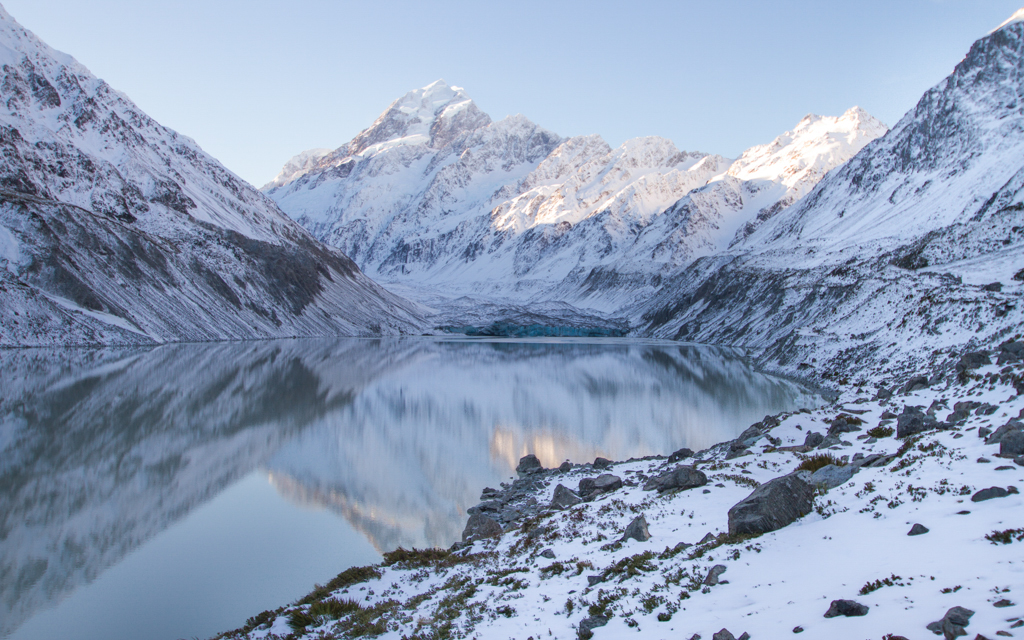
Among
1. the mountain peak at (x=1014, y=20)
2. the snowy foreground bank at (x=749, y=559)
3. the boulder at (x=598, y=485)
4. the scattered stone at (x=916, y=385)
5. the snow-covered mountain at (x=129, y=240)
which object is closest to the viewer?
the snowy foreground bank at (x=749, y=559)

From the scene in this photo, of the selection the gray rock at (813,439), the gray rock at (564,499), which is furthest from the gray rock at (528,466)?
the gray rock at (813,439)

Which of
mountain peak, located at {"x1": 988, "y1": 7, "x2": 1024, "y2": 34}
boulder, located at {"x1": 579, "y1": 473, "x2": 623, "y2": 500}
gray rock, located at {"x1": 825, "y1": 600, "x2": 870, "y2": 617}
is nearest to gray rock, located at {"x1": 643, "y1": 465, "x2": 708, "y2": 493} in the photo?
boulder, located at {"x1": 579, "y1": 473, "x2": 623, "y2": 500}

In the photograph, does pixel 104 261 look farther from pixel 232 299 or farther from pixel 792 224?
pixel 792 224

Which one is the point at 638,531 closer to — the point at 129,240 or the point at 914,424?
the point at 914,424

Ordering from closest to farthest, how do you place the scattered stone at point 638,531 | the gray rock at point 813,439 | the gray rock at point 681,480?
the scattered stone at point 638,531
the gray rock at point 681,480
the gray rock at point 813,439

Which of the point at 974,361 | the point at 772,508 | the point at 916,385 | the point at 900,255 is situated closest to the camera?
the point at 772,508

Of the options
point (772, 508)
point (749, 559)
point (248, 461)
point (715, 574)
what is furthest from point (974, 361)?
point (248, 461)

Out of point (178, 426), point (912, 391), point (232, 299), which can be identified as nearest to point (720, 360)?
point (912, 391)

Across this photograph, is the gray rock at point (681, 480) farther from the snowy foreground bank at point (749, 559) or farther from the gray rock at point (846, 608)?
the gray rock at point (846, 608)
